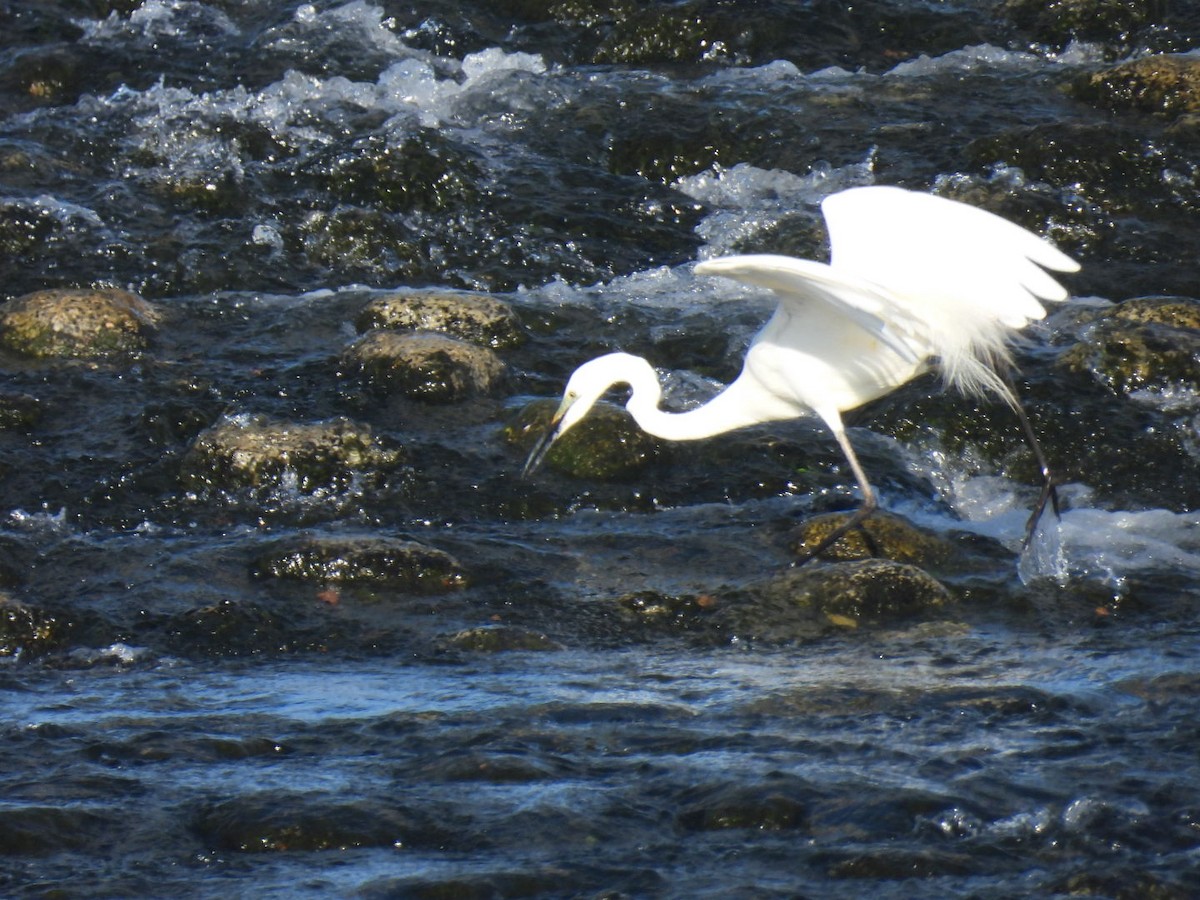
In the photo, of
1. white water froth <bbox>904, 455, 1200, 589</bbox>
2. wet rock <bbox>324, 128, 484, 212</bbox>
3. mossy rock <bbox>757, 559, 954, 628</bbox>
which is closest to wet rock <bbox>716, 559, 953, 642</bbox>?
mossy rock <bbox>757, 559, 954, 628</bbox>

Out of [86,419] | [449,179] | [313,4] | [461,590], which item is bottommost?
[461,590]

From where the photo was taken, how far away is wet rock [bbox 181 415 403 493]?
21.9 ft

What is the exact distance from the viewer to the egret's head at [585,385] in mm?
6148

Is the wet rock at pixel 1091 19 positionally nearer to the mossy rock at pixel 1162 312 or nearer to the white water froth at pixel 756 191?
the white water froth at pixel 756 191

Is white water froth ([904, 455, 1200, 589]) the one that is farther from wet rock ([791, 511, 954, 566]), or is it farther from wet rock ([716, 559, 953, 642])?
wet rock ([716, 559, 953, 642])

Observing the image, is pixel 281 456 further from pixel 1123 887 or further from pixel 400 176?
pixel 1123 887

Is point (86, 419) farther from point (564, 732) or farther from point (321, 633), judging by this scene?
point (564, 732)

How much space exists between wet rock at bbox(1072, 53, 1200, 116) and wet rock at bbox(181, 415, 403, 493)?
576 centimetres

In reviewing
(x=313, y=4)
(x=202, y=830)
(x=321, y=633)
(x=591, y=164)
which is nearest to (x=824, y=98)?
(x=591, y=164)

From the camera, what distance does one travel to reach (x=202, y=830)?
400cm

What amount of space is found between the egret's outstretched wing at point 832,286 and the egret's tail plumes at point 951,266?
0.07 metres

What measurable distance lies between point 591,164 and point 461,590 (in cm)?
476

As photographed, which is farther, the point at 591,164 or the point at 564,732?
the point at 591,164

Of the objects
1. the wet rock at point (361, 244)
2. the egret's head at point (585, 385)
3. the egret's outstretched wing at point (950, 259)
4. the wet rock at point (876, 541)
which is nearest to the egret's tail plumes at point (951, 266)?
the egret's outstretched wing at point (950, 259)
